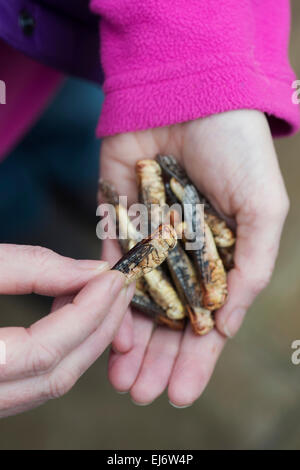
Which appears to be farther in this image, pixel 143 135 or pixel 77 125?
pixel 77 125

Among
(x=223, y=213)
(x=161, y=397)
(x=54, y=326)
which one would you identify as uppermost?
(x=223, y=213)

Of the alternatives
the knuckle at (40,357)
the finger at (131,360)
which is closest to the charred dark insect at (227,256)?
the finger at (131,360)

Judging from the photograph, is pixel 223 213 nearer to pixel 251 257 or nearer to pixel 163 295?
pixel 251 257

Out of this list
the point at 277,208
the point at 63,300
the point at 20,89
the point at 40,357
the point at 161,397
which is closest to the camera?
the point at 40,357

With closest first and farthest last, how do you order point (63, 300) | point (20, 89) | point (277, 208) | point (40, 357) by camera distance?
point (40, 357) < point (63, 300) < point (277, 208) < point (20, 89)

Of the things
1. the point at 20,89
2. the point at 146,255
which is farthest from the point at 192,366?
the point at 20,89
